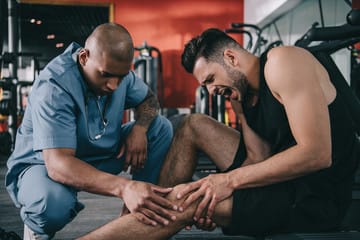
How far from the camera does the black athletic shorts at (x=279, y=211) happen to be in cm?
137

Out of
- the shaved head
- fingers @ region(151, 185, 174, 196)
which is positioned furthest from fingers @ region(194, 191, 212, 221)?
the shaved head

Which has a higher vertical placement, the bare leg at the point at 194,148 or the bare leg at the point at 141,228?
the bare leg at the point at 194,148

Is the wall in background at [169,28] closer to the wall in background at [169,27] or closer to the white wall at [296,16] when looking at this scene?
the wall in background at [169,27]

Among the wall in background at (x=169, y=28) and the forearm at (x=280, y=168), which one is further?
the wall in background at (x=169, y=28)

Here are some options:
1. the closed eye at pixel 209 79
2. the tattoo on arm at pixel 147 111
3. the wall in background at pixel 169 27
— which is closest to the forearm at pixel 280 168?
the closed eye at pixel 209 79

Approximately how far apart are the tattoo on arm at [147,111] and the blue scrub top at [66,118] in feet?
0.35

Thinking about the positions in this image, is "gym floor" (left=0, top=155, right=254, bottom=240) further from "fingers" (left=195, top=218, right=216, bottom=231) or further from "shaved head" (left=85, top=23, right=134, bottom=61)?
"shaved head" (left=85, top=23, right=134, bottom=61)

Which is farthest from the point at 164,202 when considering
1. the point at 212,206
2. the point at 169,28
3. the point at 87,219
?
the point at 169,28

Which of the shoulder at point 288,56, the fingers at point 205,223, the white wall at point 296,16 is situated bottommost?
the fingers at point 205,223

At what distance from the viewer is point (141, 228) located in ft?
4.42

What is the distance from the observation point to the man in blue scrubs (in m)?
1.38

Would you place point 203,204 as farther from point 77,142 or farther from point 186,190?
point 77,142

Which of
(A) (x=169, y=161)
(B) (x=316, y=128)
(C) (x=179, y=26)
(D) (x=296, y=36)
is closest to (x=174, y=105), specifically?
(C) (x=179, y=26)

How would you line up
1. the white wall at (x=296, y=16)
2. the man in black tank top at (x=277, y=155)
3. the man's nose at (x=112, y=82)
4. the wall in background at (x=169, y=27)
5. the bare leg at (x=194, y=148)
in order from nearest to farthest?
the man in black tank top at (x=277, y=155) → the man's nose at (x=112, y=82) → the bare leg at (x=194, y=148) → the white wall at (x=296, y=16) → the wall in background at (x=169, y=27)
